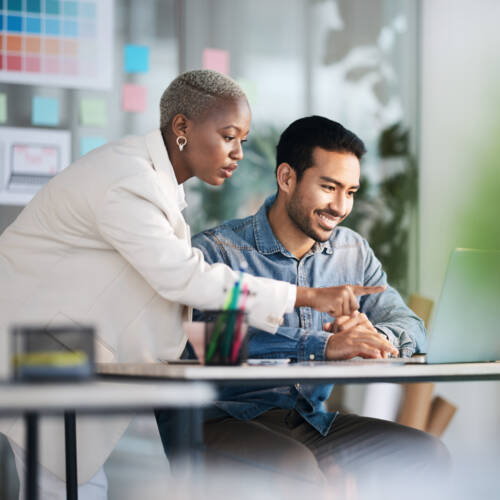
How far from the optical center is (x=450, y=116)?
13.0ft

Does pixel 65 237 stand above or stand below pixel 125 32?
below

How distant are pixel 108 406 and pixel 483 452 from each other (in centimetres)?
157

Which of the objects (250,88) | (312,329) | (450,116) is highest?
(250,88)

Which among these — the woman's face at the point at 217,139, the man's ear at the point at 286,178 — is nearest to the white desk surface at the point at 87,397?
the woman's face at the point at 217,139

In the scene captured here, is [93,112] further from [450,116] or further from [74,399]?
[74,399]

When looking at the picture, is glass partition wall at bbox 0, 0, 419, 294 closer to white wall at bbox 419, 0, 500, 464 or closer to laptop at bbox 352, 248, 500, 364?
white wall at bbox 419, 0, 500, 464

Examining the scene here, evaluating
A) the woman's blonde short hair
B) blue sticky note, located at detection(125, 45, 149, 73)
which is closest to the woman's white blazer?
the woman's blonde short hair

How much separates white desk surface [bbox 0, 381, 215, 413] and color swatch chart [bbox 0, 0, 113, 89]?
8.04 ft

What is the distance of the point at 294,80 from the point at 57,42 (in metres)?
1.11

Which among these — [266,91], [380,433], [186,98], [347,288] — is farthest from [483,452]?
[266,91]

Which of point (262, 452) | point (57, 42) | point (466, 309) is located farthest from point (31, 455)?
point (57, 42)

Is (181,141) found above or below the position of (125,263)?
above

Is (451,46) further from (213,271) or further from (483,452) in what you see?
(213,271)

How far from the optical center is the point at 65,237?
1.79m
